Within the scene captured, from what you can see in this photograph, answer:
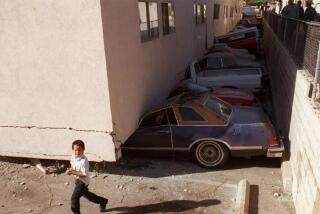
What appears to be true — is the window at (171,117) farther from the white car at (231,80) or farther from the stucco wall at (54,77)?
the white car at (231,80)

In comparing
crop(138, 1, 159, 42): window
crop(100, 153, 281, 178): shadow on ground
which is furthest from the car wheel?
crop(138, 1, 159, 42): window

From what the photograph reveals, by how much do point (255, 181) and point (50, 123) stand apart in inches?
159

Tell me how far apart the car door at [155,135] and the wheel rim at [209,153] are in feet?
2.07

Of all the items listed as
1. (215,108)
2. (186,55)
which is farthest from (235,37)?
(215,108)

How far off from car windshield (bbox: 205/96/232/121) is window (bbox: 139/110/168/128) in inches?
37.0

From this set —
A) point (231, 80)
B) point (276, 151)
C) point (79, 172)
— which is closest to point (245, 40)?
point (231, 80)

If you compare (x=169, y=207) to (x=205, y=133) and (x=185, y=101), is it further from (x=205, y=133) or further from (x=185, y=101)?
(x=185, y=101)

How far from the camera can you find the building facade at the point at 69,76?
643 centimetres

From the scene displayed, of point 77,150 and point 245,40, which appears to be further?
point 245,40

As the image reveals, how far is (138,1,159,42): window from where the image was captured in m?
8.42

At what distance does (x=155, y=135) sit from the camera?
25.0ft

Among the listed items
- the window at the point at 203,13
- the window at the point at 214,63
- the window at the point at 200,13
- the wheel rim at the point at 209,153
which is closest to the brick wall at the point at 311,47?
the wheel rim at the point at 209,153

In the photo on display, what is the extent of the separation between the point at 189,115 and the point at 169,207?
83.9 inches

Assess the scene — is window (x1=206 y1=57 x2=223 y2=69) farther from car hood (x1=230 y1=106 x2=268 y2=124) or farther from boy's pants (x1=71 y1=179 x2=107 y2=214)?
boy's pants (x1=71 y1=179 x2=107 y2=214)
